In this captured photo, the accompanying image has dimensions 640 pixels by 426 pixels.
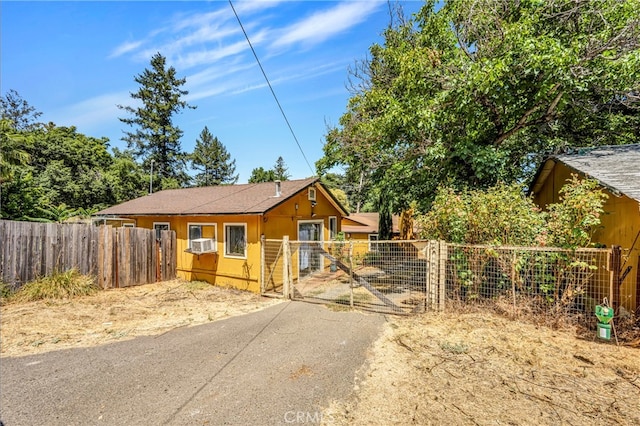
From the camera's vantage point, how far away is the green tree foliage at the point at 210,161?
43.0 metres

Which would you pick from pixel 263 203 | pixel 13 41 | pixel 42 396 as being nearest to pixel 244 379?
pixel 42 396

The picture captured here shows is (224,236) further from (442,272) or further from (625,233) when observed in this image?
(625,233)

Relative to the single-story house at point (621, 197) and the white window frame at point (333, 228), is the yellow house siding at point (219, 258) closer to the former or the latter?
the white window frame at point (333, 228)

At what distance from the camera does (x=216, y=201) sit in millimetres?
11047

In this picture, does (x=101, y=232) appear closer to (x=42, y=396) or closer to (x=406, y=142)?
(x=42, y=396)

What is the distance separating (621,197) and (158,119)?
3918 centimetres

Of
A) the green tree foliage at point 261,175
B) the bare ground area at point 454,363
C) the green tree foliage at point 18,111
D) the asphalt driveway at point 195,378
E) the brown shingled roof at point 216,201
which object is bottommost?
the asphalt driveway at point 195,378

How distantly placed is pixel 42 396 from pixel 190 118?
1472 inches

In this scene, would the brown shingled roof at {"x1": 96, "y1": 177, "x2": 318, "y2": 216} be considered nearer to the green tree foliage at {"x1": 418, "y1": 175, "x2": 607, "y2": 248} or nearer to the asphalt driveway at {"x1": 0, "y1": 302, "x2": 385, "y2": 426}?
the asphalt driveway at {"x1": 0, "y1": 302, "x2": 385, "y2": 426}

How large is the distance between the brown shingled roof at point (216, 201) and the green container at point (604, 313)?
297 inches

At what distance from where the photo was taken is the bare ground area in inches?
120

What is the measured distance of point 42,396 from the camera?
353 cm

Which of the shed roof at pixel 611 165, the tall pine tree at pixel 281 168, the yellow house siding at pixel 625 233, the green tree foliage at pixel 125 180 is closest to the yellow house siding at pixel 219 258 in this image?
the shed roof at pixel 611 165

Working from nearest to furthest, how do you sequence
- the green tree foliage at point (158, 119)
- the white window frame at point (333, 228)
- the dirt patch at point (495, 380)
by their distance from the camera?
1. the dirt patch at point (495, 380)
2. the white window frame at point (333, 228)
3. the green tree foliage at point (158, 119)
